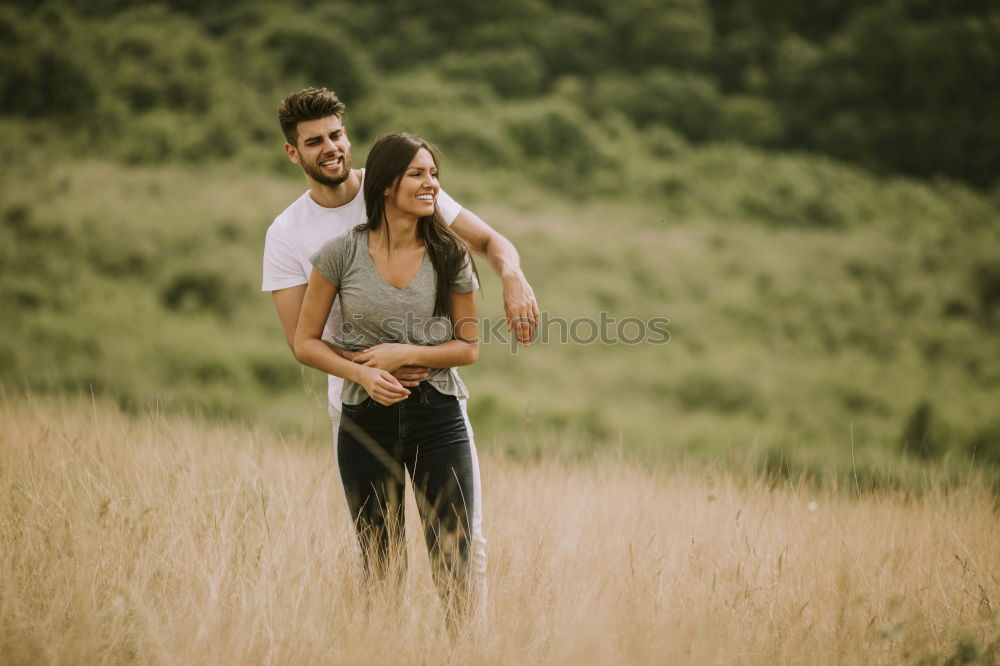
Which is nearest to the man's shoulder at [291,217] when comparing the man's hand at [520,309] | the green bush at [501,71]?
the man's hand at [520,309]

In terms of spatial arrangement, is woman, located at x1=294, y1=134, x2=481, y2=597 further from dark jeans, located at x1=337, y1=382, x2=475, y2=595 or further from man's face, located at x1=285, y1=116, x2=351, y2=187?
man's face, located at x1=285, y1=116, x2=351, y2=187

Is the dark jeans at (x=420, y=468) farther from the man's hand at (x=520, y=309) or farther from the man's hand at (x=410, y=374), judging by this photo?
the man's hand at (x=520, y=309)

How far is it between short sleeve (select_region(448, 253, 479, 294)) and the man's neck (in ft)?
2.07

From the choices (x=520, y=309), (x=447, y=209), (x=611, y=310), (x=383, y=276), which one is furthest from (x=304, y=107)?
(x=611, y=310)

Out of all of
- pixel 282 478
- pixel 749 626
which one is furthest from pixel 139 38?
pixel 749 626

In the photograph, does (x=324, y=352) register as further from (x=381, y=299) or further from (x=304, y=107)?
(x=304, y=107)

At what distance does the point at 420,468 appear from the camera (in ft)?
8.63

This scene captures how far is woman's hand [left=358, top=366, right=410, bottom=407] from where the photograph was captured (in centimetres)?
246

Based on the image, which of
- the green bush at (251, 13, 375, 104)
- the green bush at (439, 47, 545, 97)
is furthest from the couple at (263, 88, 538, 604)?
the green bush at (439, 47, 545, 97)

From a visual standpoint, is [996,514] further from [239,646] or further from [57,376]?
[57,376]

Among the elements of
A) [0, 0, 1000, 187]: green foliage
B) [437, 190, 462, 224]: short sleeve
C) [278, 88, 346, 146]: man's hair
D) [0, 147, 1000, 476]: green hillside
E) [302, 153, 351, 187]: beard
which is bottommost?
[0, 147, 1000, 476]: green hillside

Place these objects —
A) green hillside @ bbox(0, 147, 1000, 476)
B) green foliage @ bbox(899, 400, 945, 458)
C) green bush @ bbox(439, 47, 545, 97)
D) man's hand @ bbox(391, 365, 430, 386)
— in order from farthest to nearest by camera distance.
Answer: green bush @ bbox(439, 47, 545, 97)
green hillside @ bbox(0, 147, 1000, 476)
green foliage @ bbox(899, 400, 945, 458)
man's hand @ bbox(391, 365, 430, 386)

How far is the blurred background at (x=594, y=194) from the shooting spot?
61.1 feet

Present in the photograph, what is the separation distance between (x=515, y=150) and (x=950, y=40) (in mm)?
16662
